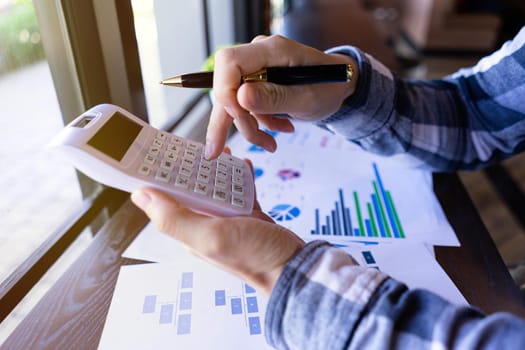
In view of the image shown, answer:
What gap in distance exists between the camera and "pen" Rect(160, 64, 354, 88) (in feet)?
1.61

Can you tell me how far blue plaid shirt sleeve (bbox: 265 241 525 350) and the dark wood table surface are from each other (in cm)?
15

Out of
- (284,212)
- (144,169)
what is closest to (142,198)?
(144,169)

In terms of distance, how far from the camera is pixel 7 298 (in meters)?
0.48

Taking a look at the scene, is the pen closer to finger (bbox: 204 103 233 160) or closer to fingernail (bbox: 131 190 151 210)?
finger (bbox: 204 103 233 160)

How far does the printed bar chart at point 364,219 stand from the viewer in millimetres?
580

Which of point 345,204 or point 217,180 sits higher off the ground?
point 217,180

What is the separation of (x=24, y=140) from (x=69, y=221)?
4.8 inches

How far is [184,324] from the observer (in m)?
0.45

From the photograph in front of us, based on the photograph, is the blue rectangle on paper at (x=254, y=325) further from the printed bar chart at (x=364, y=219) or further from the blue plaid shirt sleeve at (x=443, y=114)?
the blue plaid shirt sleeve at (x=443, y=114)

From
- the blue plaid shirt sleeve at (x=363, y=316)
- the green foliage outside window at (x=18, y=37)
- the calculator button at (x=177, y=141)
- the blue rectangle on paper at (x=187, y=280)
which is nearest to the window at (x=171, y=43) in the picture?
the green foliage outside window at (x=18, y=37)

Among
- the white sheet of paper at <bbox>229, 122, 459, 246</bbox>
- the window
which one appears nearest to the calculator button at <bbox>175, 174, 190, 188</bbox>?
the white sheet of paper at <bbox>229, 122, 459, 246</bbox>

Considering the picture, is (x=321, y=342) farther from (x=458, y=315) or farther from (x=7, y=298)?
(x=7, y=298)

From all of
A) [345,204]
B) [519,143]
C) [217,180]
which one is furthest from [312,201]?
[519,143]

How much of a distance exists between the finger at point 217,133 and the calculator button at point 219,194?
52 mm
